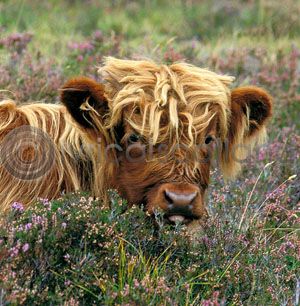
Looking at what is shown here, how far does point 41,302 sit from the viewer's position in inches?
159

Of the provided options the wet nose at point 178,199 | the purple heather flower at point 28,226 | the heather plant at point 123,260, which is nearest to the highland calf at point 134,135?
the wet nose at point 178,199

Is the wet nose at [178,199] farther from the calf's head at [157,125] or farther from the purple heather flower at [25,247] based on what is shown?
the purple heather flower at [25,247]

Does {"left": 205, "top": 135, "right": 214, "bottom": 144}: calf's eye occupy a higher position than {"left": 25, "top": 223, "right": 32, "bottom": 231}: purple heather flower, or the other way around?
{"left": 205, "top": 135, "right": 214, "bottom": 144}: calf's eye

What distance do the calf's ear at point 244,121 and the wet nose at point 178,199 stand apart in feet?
3.40

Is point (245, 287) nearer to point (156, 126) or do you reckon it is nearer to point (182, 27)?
point (156, 126)

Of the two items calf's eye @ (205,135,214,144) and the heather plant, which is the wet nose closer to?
the heather plant

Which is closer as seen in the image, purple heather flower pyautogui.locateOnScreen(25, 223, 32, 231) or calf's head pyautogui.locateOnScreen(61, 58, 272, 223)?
purple heather flower pyautogui.locateOnScreen(25, 223, 32, 231)

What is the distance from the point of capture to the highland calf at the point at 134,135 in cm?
475

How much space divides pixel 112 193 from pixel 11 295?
1123 millimetres

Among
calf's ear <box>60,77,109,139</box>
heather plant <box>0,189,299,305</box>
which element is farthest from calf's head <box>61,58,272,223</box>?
heather plant <box>0,189,299,305</box>

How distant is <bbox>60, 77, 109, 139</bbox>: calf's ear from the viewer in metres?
4.84

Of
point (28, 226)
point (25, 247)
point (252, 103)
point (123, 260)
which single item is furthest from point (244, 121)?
point (25, 247)

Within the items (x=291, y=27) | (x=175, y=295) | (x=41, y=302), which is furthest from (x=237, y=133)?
(x=291, y=27)

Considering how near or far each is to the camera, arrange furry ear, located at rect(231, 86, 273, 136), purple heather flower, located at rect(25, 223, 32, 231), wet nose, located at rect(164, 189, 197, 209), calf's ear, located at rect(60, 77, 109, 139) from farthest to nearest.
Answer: furry ear, located at rect(231, 86, 273, 136) → calf's ear, located at rect(60, 77, 109, 139) → wet nose, located at rect(164, 189, 197, 209) → purple heather flower, located at rect(25, 223, 32, 231)
